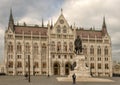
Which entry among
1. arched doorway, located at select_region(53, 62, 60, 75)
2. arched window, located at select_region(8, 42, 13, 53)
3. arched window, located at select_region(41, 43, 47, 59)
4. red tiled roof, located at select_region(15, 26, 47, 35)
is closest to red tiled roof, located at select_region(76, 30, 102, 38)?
red tiled roof, located at select_region(15, 26, 47, 35)

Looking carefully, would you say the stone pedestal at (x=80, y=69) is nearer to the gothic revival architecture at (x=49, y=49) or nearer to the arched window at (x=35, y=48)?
the gothic revival architecture at (x=49, y=49)

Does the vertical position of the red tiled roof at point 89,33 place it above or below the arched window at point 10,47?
above

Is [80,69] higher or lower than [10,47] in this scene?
lower

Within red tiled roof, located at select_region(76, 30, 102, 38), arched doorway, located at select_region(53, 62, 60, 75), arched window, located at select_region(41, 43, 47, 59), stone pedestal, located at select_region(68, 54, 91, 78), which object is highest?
red tiled roof, located at select_region(76, 30, 102, 38)

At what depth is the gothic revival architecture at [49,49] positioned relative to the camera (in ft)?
322

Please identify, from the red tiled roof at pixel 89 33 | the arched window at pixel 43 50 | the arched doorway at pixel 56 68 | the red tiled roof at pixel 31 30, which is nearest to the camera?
the arched doorway at pixel 56 68

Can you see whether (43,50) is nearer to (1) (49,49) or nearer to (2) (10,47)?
(1) (49,49)

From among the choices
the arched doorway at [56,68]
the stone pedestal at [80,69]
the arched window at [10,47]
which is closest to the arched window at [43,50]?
the arched doorway at [56,68]

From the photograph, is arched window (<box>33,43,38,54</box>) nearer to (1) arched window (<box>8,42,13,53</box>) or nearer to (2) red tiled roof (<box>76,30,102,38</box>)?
(1) arched window (<box>8,42,13,53</box>)

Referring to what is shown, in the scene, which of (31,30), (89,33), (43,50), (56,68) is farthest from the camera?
(89,33)

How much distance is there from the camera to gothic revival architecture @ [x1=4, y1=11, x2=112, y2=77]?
322ft

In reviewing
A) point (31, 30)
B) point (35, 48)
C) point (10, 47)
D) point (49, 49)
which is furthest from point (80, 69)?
point (31, 30)

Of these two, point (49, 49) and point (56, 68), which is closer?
point (49, 49)

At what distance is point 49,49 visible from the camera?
331ft
